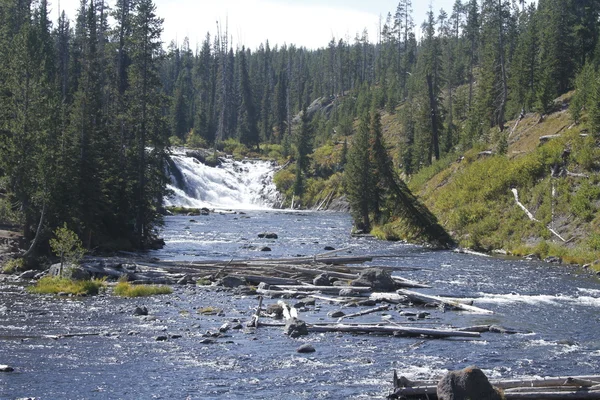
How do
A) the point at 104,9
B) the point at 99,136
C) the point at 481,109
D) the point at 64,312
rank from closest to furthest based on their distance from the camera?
the point at 64,312, the point at 99,136, the point at 481,109, the point at 104,9

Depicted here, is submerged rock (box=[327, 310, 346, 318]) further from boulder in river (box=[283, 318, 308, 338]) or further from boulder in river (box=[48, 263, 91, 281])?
boulder in river (box=[48, 263, 91, 281])

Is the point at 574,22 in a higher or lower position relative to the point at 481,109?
higher

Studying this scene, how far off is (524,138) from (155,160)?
30873 millimetres

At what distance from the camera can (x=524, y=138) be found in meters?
57.0

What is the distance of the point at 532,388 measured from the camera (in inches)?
552

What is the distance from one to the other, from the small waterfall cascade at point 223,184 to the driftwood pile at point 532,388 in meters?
76.9

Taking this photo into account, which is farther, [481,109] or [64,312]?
[481,109]

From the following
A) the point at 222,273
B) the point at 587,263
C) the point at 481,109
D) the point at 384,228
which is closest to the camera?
the point at 222,273

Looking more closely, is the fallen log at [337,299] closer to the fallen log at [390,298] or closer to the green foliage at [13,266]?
the fallen log at [390,298]

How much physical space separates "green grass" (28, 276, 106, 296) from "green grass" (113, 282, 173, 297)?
3.28 ft

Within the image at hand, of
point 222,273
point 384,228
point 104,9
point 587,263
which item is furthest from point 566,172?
point 104,9

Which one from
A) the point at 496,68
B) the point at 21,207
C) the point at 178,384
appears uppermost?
the point at 496,68

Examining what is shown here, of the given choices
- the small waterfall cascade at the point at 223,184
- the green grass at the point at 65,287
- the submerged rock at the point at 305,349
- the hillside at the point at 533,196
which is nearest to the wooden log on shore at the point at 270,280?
the green grass at the point at 65,287

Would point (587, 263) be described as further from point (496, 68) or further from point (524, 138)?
point (496, 68)
